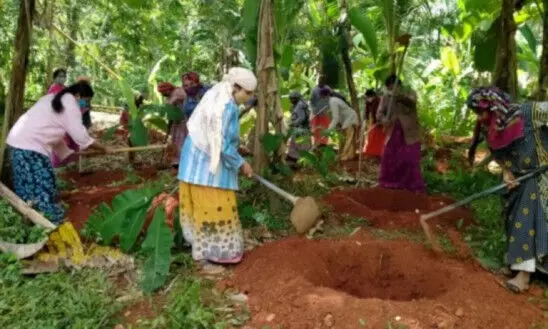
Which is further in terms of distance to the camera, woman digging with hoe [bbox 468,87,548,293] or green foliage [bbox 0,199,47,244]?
green foliage [bbox 0,199,47,244]

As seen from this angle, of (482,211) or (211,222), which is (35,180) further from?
(482,211)

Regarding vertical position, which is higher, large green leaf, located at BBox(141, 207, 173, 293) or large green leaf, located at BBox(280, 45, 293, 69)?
large green leaf, located at BBox(280, 45, 293, 69)

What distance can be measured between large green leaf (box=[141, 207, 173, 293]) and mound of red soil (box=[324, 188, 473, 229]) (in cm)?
199

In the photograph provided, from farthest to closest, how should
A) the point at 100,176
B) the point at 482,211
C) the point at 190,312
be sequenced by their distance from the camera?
the point at 100,176
the point at 482,211
the point at 190,312

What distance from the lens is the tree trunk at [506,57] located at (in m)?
6.09

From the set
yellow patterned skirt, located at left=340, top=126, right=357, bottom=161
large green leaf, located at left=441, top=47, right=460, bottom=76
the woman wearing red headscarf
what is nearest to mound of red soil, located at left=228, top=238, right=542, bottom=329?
the woman wearing red headscarf

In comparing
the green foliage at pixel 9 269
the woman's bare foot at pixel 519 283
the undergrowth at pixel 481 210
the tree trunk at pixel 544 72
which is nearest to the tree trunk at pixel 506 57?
the tree trunk at pixel 544 72

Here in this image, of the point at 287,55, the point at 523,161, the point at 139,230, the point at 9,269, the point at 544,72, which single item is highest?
the point at 287,55

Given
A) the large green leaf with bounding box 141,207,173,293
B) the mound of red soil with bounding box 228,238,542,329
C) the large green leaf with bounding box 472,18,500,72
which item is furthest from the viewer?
the large green leaf with bounding box 472,18,500,72

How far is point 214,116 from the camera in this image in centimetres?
368

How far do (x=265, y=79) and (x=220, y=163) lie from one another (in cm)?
119

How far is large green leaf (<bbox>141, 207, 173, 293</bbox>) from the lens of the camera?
3621 millimetres

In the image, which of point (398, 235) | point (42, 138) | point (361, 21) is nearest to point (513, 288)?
point (398, 235)

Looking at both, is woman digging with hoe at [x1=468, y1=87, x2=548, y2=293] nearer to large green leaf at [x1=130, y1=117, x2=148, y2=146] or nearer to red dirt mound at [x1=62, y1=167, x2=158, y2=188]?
large green leaf at [x1=130, y1=117, x2=148, y2=146]
